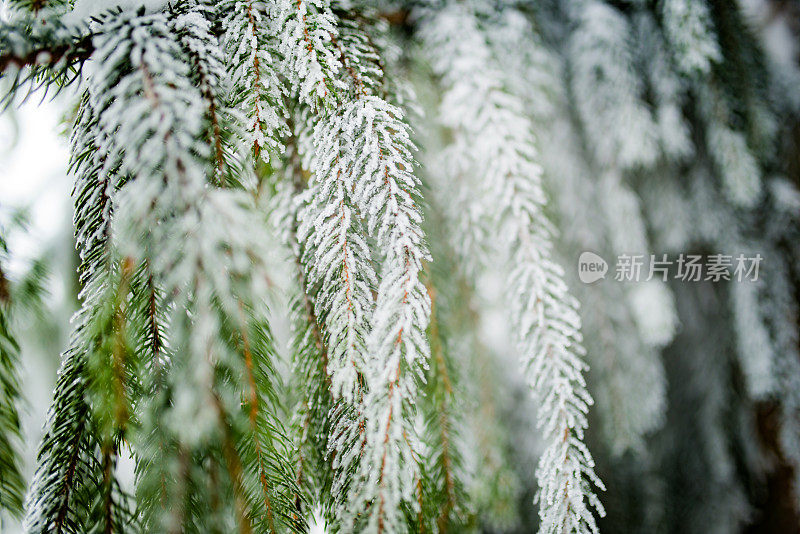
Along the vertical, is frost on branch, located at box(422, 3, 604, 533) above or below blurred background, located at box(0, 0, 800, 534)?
above

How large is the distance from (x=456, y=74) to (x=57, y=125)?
1.92ft

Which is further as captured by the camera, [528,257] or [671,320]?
[671,320]

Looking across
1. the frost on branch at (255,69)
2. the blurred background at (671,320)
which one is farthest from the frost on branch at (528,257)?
the frost on branch at (255,69)

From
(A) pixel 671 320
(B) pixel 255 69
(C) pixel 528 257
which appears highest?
(B) pixel 255 69

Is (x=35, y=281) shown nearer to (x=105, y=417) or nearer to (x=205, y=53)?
(x=105, y=417)

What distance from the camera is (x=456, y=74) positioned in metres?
0.64

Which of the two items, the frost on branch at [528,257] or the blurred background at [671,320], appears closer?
the frost on branch at [528,257]

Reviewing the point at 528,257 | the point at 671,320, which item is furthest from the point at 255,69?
the point at 671,320

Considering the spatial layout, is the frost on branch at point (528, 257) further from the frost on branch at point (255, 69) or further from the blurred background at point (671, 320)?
the frost on branch at point (255, 69)

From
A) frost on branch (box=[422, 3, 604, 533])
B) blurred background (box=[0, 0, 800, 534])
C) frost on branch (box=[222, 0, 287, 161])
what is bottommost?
blurred background (box=[0, 0, 800, 534])

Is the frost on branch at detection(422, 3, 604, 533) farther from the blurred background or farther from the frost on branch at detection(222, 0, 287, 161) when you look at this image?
the frost on branch at detection(222, 0, 287, 161)

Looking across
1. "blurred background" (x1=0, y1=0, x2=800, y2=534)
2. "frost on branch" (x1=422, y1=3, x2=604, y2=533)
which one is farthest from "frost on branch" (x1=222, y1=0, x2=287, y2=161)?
"blurred background" (x1=0, y1=0, x2=800, y2=534)

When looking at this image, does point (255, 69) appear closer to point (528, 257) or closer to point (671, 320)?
point (528, 257)

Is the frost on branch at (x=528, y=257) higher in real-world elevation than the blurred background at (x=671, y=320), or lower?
higher
